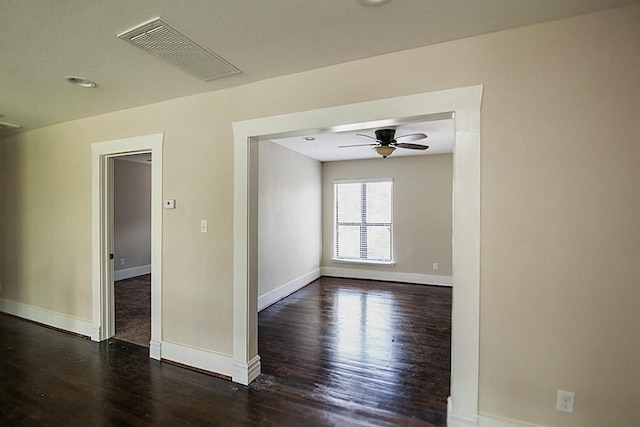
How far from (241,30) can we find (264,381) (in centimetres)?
267

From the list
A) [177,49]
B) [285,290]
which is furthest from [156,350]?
[177,49]

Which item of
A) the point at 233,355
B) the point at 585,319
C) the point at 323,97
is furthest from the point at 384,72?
the point at 233,355

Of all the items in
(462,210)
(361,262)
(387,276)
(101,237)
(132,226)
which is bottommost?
(387,276)

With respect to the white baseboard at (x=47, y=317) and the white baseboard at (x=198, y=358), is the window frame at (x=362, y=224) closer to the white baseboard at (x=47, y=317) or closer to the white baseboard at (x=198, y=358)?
the white baseboard at (x=198, y=358)

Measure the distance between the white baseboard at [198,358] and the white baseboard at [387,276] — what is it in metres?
4.06

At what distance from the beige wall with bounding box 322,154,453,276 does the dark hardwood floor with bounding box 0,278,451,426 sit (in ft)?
6.75

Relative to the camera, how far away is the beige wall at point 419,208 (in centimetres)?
581

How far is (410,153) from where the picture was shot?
5746mm

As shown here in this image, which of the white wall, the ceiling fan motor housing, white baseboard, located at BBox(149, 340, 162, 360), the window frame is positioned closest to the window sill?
the window frame

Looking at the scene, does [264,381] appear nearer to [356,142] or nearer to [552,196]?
[552,196]

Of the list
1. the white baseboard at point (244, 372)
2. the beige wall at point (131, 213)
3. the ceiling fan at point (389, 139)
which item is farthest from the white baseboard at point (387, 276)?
the beige wall at point (131, 213)

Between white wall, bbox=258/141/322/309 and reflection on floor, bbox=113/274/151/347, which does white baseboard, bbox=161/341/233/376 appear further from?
white wall, bbox=258/141/322/309

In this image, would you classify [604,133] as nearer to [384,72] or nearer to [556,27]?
[556,27]

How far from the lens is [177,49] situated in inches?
77.3
